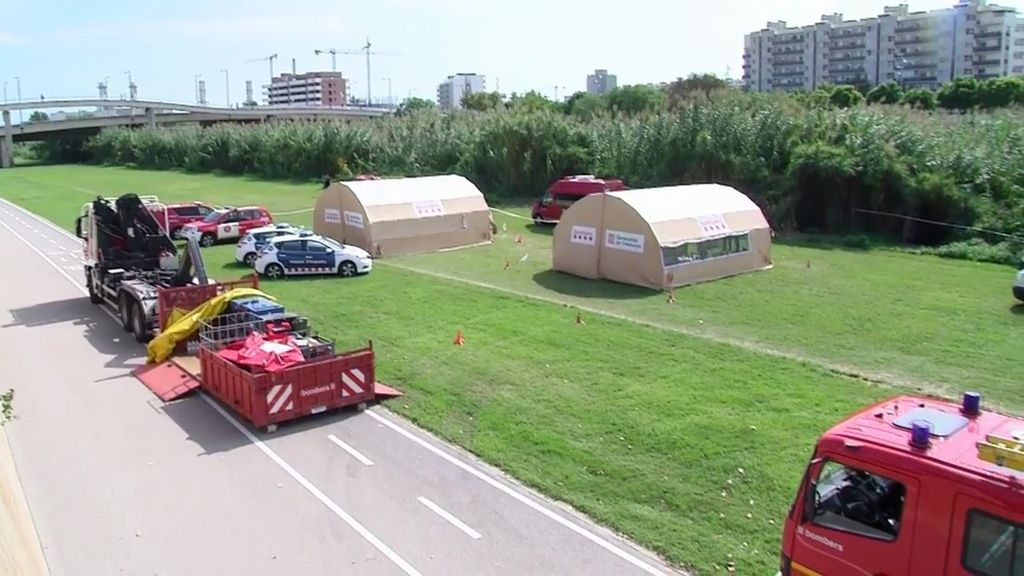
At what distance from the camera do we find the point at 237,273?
29781 millimetres

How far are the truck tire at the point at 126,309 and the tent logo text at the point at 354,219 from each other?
11864mm

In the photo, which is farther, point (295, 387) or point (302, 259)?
→ point (302, 259)

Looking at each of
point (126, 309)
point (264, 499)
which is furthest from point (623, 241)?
point (264, 499)

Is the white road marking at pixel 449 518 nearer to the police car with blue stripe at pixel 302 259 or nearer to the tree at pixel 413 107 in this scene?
the police car with blue stripe at pixel 302 259

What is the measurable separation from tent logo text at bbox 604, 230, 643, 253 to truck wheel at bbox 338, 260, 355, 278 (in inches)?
330

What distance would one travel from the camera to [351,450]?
1341cm

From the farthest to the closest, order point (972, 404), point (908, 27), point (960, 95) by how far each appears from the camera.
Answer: point (908, 27), point (960, 95), point (972, 404)

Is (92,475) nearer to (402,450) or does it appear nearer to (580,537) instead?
(402,450)

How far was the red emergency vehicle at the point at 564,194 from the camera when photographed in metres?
38.8

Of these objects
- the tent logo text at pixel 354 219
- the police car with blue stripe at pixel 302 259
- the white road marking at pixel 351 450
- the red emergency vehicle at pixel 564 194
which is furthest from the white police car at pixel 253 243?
the white road marking at pixel 351 450

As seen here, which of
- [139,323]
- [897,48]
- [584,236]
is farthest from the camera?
[897,48]

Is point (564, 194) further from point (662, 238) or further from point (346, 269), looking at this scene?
point (662, 238)

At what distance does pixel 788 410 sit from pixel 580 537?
5428 mm

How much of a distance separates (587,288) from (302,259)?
31.2 ft
